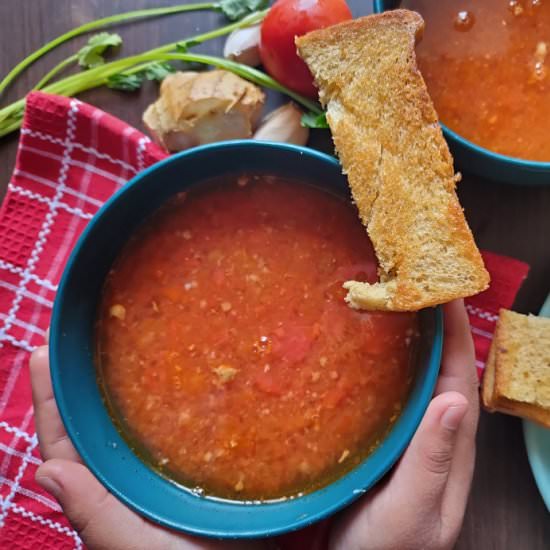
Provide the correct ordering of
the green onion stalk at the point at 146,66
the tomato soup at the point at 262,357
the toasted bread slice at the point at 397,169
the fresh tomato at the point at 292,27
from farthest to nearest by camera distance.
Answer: the green onion stalk at the point at 146,66 < the fresh tomato at the point at 292,27 < the tomato soup at the point at 262,357 < the toasted bread slice at the point at 397,169

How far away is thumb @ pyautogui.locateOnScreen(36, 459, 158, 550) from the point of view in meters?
1.53

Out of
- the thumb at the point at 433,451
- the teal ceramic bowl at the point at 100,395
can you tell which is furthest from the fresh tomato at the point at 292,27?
the thumb at the point at 433,451

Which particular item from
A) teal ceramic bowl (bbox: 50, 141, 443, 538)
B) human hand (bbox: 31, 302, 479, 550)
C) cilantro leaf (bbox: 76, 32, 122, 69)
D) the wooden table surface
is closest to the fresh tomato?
the wooden table surface

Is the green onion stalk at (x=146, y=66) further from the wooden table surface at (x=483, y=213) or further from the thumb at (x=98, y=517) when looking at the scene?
the thumb at (x=98, y=517)

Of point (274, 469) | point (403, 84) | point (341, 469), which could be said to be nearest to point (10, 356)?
point (274, 469)

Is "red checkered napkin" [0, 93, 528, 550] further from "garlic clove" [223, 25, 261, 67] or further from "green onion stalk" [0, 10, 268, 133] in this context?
"garlic clove" [223, 25, 261, 67]

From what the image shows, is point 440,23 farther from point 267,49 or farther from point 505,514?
point 505,514

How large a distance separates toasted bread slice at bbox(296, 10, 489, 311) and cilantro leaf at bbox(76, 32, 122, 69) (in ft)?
2.05

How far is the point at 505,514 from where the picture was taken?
73.4 inches

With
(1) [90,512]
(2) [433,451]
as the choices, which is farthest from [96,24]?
(2) [433,451]

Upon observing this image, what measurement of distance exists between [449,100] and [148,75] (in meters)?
0.77

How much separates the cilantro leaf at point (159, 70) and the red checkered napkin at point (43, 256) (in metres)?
0.15

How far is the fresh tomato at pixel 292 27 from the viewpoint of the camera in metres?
1.70

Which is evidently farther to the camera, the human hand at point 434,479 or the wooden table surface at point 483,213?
the wooden table surface at point 483,213
